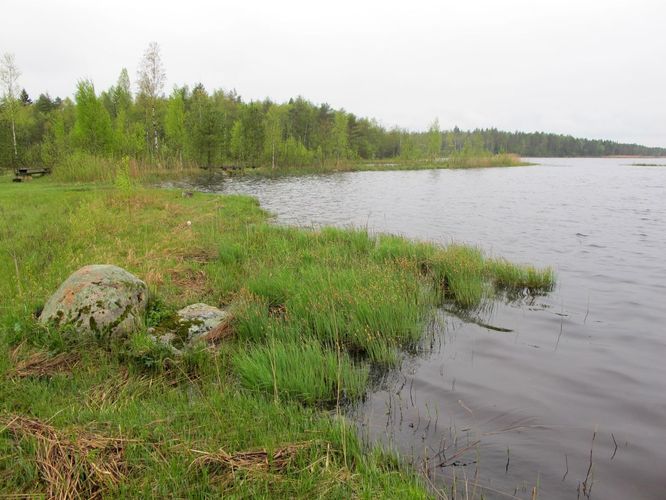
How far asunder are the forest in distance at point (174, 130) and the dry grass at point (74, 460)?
3755 cm

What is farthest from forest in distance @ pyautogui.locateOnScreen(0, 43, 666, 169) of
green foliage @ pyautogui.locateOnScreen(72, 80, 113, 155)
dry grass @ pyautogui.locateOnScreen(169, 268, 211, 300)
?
dry grass @ pyautogui.locateOnScreen(169, 268, 211, 300)

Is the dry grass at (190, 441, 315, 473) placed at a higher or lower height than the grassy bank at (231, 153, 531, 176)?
lower

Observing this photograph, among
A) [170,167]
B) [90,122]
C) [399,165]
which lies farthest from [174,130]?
[399,165]

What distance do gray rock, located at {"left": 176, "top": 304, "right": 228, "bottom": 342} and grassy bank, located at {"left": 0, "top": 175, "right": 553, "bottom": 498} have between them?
33 cm

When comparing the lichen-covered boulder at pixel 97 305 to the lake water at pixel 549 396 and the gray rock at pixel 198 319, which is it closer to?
the gray rock at pixel 198 319

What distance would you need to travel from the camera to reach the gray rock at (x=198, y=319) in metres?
6.43

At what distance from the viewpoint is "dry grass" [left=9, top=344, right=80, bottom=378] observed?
4930 mm

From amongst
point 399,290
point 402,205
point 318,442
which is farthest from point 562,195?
point 318,442

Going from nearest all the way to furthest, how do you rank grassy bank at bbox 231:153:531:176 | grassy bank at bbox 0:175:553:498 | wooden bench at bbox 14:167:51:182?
grassy bank at bbox 0:175:553:498, wooden bench at bbox 14:167:51:182, grassy bank at bbox 231:153:531:176

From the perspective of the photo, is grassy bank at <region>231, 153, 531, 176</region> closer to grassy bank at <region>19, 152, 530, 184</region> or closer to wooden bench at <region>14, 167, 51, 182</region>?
grassy bank at <region>19, 152, 530, 184</region>

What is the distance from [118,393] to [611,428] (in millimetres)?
5914

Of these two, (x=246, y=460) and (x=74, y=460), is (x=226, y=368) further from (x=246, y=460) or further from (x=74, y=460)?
(x=74, y=460)

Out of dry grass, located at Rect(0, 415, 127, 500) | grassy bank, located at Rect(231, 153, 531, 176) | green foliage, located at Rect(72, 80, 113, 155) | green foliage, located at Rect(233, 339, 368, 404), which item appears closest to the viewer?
dry grass, located at Rect(0, 415, 127, 500)

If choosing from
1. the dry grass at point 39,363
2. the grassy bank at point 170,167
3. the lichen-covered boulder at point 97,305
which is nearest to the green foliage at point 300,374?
the lichen-covered boulder at point 97,305
